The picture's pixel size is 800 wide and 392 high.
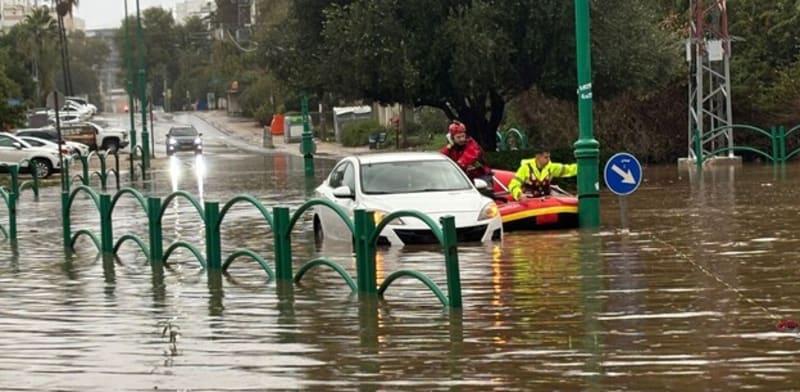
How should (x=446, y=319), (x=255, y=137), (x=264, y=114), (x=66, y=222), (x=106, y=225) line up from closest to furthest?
(x=446, y=319) < (x=106, y=225) < (x=66, y=222) < (x=255, y=137) < (x=264, y=114)

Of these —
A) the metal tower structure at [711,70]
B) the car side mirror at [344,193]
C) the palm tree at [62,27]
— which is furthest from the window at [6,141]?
the car side mirror at [344,193]

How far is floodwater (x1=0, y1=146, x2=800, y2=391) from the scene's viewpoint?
9.00 metres

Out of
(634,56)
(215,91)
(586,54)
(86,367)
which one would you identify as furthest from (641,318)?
(215,91)

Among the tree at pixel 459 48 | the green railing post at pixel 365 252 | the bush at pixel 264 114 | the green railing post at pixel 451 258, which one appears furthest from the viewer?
the bush at pixel 264 114

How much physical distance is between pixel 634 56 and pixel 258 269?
2176cm

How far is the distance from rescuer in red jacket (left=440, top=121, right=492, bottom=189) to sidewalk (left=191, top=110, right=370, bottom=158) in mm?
40146

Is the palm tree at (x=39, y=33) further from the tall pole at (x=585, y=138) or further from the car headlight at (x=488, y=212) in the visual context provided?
the car headlight at (x=488, y=212)

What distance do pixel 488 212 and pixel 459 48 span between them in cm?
1641

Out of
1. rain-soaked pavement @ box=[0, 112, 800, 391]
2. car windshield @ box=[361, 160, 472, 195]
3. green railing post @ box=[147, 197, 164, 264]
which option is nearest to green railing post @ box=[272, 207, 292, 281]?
rain-soaked pavement @ box=[0, 112, 800, 391]

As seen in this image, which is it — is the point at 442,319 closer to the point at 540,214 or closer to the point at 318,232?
the point at 540,214

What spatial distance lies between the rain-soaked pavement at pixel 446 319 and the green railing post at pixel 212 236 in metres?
0.25

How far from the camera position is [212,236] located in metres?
15.4

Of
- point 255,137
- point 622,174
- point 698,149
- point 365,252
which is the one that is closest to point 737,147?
point 698,149

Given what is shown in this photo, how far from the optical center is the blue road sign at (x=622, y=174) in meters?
18.6
